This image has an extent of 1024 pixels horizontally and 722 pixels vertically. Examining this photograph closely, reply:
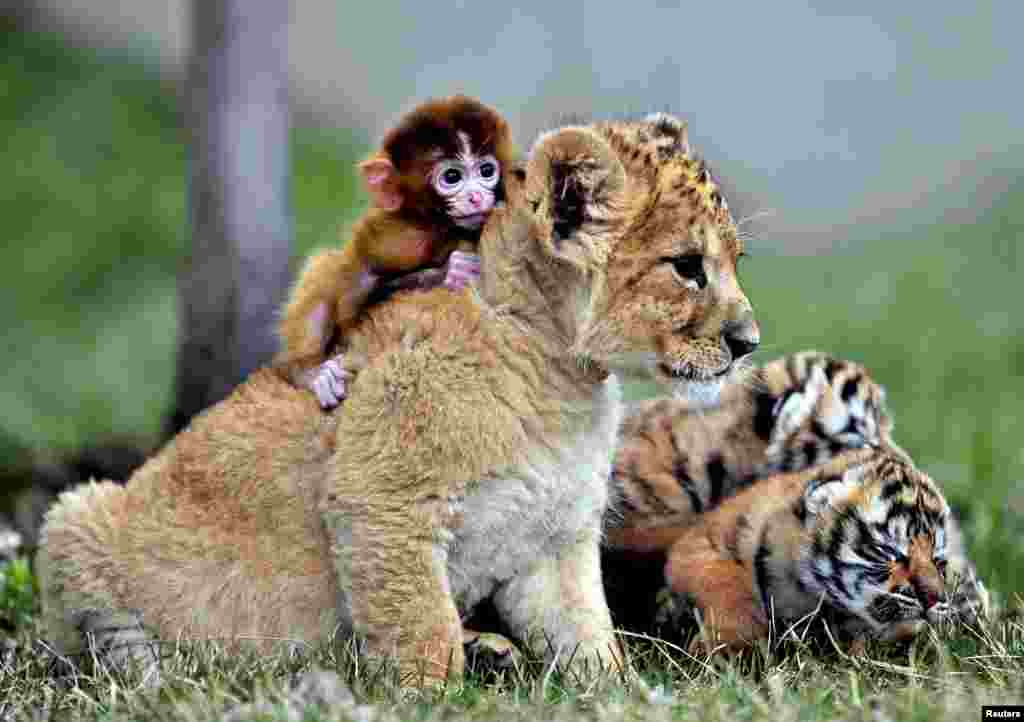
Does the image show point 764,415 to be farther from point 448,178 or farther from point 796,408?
point 448,178

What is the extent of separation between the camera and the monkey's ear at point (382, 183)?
575 cm

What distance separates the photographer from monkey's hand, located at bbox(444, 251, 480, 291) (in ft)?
17.0

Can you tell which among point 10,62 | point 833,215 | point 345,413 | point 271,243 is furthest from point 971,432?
point 10,62

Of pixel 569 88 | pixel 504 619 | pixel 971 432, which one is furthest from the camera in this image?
pixel 569 88

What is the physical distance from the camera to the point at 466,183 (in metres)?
5.58

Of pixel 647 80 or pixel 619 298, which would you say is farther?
pixel 647 80

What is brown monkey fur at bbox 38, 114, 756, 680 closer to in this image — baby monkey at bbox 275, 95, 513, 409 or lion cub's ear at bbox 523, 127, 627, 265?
lion cub's ear at bbox 523, 127, 627, 265

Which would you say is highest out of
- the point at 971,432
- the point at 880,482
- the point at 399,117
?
the point at 399,117

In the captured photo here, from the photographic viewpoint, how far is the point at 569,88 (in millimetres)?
15109

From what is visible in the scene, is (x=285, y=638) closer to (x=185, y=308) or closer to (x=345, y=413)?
(x=345, y=413)

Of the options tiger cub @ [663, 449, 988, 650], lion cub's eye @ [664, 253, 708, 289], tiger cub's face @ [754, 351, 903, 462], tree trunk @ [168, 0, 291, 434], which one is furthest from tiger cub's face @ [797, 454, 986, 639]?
tree trunk @ [168, 0, 291, 434]

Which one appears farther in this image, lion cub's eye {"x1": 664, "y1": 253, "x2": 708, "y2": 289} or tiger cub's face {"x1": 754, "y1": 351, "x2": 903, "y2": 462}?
tiger cub's face {"x1": 754, "y1": 351, "x2": 903, "y2": 462}

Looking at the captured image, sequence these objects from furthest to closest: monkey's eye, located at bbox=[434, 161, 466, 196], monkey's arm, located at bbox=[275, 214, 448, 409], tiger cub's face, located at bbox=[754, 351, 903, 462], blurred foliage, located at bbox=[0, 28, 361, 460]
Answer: blurred foliage, located at bbox=[0, 28, 361, 460] < tiger cub's face, located at bbox=[754, 351, 903, 462] < monkey's eye, located at bbox=[434, 161, 466, 196] < monkey's arm, located at bbox=[275, 214, 448, 409]

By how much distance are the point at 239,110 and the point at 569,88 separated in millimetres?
7081
